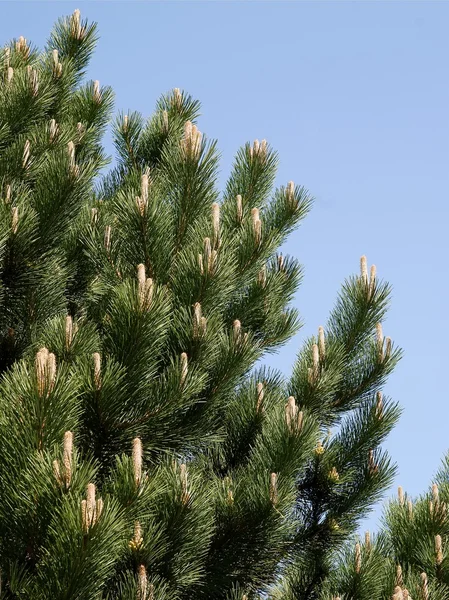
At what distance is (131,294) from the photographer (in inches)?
210

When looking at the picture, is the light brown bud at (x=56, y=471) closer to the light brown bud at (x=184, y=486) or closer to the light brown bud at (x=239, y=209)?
the light brown bud at (x=184, y=486)

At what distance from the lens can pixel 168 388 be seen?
5.55 meters

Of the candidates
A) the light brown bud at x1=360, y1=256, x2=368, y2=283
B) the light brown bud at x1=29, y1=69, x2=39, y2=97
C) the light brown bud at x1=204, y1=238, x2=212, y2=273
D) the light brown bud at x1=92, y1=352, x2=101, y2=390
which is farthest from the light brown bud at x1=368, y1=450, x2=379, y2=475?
the light brown bud at x1=29, y1=69, x2=39, y2=97

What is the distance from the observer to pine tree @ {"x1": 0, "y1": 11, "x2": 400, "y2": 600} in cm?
467

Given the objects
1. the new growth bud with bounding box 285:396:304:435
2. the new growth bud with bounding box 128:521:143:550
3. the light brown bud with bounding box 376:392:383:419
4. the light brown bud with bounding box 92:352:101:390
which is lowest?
the new growth bud with bounding box 128:521:143:550

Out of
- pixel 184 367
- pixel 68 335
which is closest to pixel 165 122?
pixel 68 335

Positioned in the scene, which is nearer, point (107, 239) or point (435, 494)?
point (435, 494)

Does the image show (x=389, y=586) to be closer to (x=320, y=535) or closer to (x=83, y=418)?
(x=320, y=535)

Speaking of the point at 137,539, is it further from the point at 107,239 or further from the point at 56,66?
the point at 56,66

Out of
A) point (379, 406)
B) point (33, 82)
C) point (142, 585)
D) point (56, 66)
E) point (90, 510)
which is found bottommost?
point (142, 585)

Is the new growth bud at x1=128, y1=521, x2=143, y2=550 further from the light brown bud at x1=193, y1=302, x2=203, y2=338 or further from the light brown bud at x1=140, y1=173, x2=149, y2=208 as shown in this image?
the light brown bud at x1=140, y1=173, x2=149, y2=208

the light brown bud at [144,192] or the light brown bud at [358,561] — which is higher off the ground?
the light brown bud at [144,192]

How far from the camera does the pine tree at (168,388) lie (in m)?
4.67

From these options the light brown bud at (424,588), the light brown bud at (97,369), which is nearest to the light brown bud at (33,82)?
the light brown bud at (97,369)
